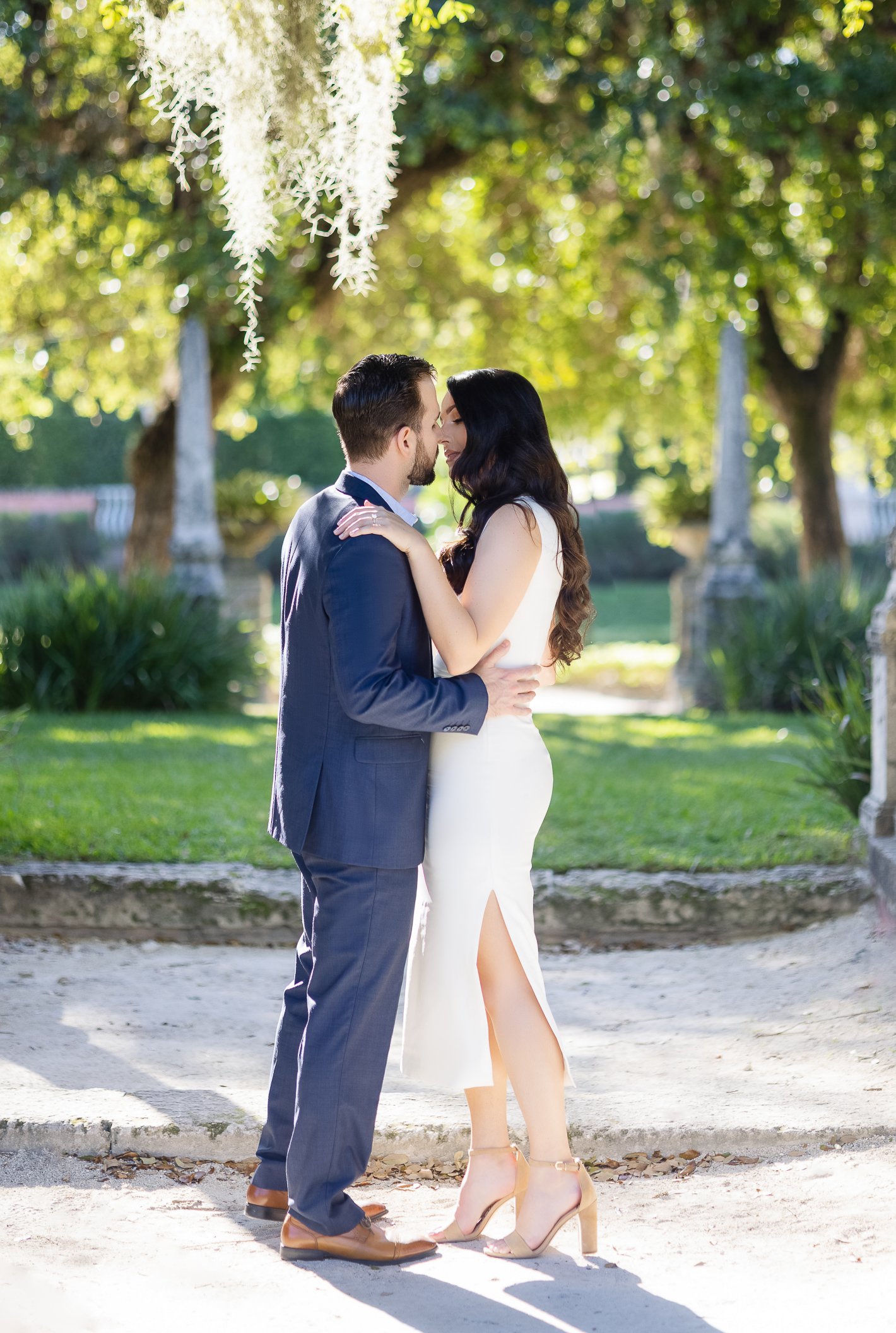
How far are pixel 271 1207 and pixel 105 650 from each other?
736 cm

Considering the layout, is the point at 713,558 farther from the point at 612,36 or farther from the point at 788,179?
the point at 612,36

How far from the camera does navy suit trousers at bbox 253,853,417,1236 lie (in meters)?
2.74

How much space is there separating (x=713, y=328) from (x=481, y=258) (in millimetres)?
3382

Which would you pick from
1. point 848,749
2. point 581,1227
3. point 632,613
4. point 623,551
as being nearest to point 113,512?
point 623,551

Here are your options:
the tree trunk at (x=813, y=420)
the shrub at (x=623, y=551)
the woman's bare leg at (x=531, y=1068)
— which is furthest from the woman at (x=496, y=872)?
the shrub at (x=623, y=551)

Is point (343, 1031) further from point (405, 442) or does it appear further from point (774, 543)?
point (774, 543)

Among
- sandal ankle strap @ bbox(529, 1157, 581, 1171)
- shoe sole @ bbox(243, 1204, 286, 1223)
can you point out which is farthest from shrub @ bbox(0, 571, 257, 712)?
sandal ankle strap @ bbox(529, 1157, 581, 1171)

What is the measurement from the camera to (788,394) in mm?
13172

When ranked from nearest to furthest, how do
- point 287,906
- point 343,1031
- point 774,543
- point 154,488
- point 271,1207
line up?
point 343,1031
point 271,1207
point 287,906
point 154,488
point 774,543

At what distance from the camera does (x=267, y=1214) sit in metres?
2.98

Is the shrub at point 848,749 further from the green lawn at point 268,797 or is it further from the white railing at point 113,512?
the white railing at point 113,512

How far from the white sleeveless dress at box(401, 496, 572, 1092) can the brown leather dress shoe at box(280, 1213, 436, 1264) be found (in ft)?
1.07

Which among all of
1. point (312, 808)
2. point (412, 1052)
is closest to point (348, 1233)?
point (412, 1052)

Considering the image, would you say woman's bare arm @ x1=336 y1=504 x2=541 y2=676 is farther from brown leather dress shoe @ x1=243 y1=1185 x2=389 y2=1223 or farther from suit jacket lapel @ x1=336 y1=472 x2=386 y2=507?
brown leather dress shoe @ x1=243 y1=1185 x2=389 y2=1223
